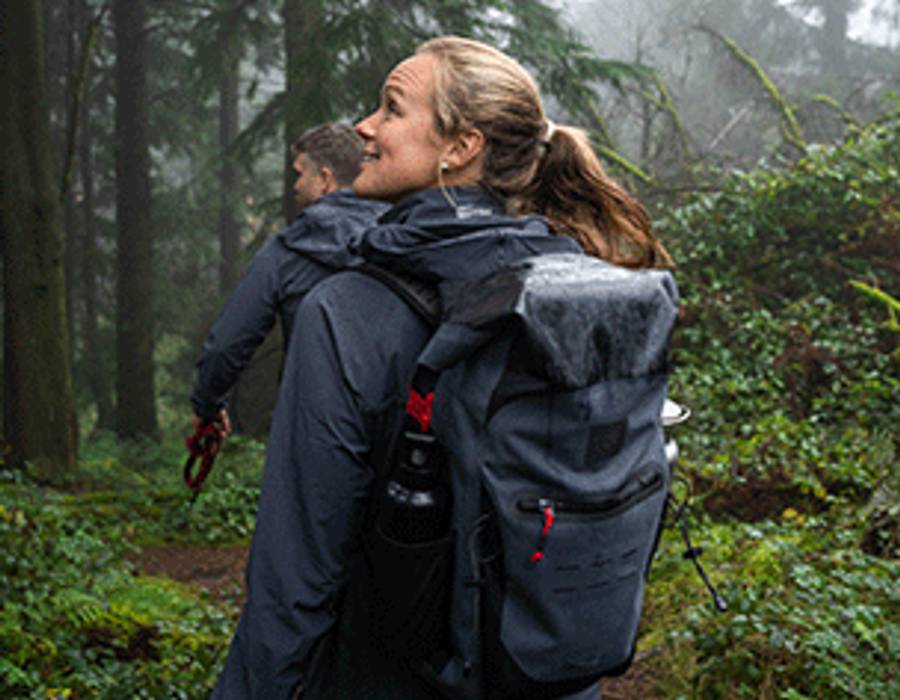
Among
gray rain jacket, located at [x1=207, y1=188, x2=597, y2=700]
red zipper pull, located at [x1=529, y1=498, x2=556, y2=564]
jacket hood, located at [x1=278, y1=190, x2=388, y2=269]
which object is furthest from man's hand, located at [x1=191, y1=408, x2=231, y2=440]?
red zipper pull, located at [x1=529, y1=498, x2=556, y2=564]

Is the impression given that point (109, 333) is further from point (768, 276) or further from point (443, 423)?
point (443, 423)

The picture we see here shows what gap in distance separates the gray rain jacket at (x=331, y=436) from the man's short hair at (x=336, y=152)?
2805mm

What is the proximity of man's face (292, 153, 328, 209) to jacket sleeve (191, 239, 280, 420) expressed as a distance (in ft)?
1.54

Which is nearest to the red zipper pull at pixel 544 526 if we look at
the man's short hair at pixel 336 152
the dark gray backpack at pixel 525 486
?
the dark gray backpack at pixel 525 486

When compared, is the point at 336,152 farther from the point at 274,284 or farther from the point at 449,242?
the point at 449,242

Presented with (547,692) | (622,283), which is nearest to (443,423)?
(622,283)

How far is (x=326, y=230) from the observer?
13.2ft

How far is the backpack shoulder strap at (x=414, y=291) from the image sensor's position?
68.4 inches

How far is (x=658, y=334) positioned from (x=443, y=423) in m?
0.47

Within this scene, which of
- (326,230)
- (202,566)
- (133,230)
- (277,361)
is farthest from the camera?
(277,361)

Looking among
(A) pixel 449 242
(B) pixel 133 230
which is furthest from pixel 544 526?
(B) pixel 133 230

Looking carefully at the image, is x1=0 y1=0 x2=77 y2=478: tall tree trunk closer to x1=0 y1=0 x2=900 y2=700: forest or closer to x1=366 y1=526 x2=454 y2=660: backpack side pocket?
x1=0 y1=0 x2=900 y2=700: forest

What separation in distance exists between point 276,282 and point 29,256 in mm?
5255

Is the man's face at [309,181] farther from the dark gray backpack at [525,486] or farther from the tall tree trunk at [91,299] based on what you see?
the tall tree trunk at [91,299]
